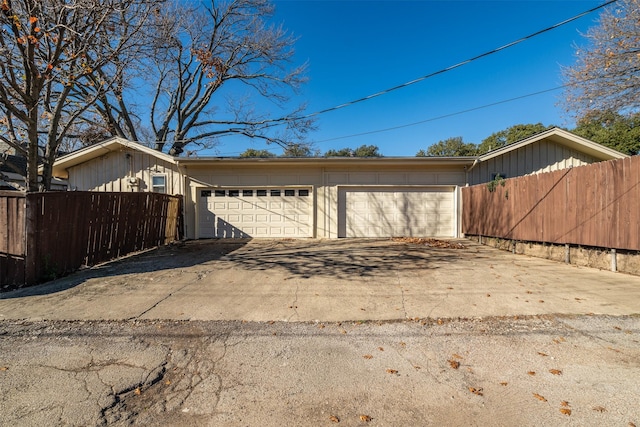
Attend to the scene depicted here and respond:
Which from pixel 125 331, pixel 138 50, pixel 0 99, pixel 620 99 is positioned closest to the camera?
pixel 125 331

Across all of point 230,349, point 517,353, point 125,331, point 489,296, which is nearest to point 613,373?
point 517,353

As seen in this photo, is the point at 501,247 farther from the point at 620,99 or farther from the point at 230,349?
the point at 230,349

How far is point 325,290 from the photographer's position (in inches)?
206

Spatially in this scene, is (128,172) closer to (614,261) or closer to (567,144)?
(614,261)

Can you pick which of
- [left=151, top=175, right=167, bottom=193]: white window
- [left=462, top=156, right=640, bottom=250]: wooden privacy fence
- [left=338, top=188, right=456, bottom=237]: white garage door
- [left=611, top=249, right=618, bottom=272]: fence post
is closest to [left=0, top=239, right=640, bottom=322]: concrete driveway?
[left=611, top=249, right=618, bottom=272]: fence post

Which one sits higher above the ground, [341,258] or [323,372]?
[341,258]

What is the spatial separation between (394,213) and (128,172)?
32.5ft

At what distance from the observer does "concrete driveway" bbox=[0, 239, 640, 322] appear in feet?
14.0

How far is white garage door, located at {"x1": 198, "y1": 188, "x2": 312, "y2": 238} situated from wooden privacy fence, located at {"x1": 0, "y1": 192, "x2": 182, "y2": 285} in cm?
265

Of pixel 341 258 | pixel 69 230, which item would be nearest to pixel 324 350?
pixel 341 258

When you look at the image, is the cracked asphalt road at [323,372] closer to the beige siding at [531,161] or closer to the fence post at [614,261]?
the fence post at [614,261]

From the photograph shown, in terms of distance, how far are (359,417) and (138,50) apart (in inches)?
367

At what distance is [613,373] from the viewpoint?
275 centimetres

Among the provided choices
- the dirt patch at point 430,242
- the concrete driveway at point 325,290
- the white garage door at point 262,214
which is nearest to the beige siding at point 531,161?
the dirt patch at point 430,242
